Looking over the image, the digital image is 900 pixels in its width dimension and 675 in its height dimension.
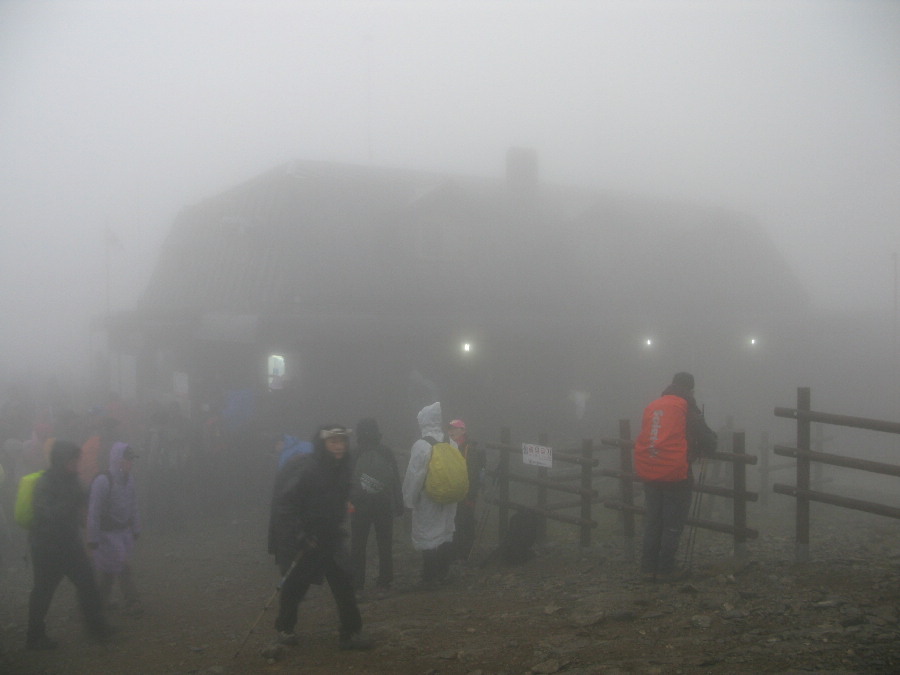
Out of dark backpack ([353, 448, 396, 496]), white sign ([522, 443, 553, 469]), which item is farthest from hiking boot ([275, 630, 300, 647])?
white sign ([522, 443, 553, 469])

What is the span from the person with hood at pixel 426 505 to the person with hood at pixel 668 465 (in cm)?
197

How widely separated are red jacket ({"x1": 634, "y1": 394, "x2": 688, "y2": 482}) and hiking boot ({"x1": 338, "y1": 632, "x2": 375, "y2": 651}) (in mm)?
2725

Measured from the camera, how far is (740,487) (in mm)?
6855

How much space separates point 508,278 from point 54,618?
47.1ft

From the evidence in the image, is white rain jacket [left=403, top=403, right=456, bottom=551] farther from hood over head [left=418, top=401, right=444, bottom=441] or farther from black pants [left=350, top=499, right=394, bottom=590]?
black pants [left=350, top=499, right=394, bottom=590]

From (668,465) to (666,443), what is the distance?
0.61 ft

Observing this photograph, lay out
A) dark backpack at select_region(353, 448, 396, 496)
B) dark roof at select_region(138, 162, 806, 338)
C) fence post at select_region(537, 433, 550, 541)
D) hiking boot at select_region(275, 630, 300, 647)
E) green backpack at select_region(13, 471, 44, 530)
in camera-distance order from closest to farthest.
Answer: hiking boot at select_region(275, 630, 300, 647), green backpack at select_region(13, 471, 44, 530), dark backpack at select_region(353, 448, 396, 496), fence post at select_region(537, 433, 550, 541), dark roof at select_region(138, 162, 806, 338)

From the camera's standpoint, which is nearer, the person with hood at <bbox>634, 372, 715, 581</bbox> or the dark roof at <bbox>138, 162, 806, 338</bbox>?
the person with hood at <bbox>634, 372, 715, 581</bbox>

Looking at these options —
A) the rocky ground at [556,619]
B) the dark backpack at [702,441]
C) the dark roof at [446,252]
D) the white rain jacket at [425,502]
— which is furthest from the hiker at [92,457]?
the dark backpack at [702,441]

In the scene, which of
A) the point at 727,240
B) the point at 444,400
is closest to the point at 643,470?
the point at 444,400

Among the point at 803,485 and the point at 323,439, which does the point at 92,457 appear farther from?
the point at 803,485

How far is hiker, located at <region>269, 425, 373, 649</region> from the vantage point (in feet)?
18.2

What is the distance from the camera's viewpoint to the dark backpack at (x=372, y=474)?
7270mm

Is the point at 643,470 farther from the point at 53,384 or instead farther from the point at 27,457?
the point at 53,384
